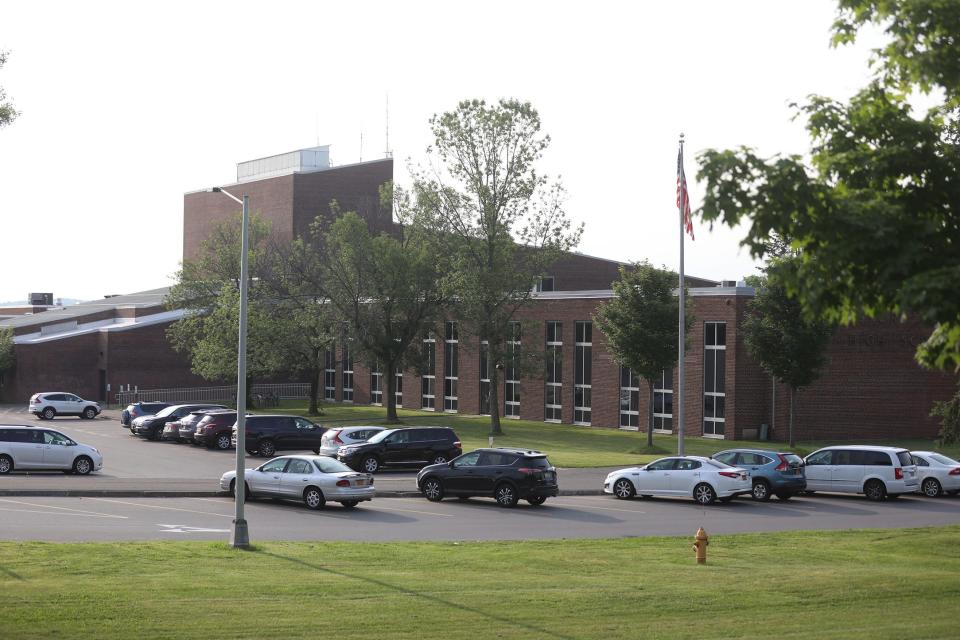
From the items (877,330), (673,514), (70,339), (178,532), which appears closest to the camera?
(178,532)

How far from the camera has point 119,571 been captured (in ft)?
55.4

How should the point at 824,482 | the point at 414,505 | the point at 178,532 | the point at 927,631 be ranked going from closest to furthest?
the point at 927,631 → the point at 178,532 → the point at 414,505 → the point at 824,482

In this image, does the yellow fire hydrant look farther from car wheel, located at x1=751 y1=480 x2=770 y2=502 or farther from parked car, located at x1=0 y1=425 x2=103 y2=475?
parked car, located at x1=0 y1=425 x2=103 y2=475

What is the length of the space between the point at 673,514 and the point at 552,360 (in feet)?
96.7

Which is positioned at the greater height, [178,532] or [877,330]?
[877,330]

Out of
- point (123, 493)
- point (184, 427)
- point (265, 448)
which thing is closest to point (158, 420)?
point (184, 427)

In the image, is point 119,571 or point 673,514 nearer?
point 119,571

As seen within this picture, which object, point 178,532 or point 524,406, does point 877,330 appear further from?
point 178,532

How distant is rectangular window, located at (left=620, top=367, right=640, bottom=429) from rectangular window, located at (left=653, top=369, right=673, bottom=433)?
116 centimetres

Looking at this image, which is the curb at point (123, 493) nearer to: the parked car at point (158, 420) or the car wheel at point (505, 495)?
the car wheel at point (505, 495)

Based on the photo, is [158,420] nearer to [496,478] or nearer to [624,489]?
[496,478]

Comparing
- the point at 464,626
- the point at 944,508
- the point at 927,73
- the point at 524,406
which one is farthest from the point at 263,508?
the point at 524,406

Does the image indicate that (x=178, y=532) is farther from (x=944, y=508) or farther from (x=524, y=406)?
(x=524, y=406)

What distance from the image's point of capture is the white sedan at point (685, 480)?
1169 inches
